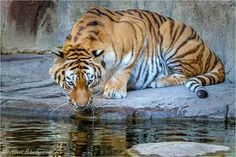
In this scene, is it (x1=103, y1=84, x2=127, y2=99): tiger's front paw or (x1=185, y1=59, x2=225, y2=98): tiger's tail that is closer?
(x1=185, y1=59, x2=225, y2=98): tiger's tail

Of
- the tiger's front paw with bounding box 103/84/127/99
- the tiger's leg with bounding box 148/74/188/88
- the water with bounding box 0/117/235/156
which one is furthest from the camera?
the tiger's leg with bounding box 148/74/188/88

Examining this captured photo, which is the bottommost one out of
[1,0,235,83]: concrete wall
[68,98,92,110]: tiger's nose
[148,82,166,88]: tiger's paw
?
[68,98,92,110]: tiger's nose

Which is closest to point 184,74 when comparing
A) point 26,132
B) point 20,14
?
point 26,132

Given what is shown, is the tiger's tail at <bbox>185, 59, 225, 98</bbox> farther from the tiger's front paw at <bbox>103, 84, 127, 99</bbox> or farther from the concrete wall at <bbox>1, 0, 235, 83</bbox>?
the concrete wall at <bbox>1, 0, 235, 83</bbox>

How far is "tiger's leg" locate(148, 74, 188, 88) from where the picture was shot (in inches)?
323

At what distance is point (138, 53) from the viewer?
→ 8.04 m

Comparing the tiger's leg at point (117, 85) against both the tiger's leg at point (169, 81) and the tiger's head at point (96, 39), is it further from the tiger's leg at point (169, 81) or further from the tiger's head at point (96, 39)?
the tiger's leg at point (169, 81)

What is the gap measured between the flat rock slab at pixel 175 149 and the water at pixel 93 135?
11 cm

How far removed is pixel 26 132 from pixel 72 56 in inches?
45.6

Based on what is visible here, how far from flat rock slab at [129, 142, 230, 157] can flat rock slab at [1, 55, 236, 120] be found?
1489 mm

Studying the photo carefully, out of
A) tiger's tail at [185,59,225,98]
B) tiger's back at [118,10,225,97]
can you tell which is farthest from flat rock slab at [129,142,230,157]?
tiger's back at [118,10,225,97]

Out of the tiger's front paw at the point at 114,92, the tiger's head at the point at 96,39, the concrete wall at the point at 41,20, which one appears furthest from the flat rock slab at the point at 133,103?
the concrete wall at the point at 41,20

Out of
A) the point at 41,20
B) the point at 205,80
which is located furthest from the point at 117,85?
the point at 41,20

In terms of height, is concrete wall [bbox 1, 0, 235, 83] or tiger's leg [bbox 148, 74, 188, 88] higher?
concrete wall [bbox 1, 0, 235, 83]
